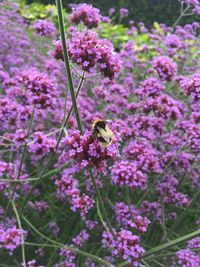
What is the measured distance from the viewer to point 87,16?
3.10m

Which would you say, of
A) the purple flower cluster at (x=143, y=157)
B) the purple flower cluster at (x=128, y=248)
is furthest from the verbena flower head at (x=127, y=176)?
the purple flower cluster at (x=128, y=248)

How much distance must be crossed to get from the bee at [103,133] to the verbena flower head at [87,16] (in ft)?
4.39

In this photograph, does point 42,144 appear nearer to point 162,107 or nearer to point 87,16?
point 162,107

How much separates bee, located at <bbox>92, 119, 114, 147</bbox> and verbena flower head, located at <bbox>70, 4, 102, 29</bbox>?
4.39ft

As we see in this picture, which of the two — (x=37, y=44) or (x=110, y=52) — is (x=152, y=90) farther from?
(x=37, y=44)

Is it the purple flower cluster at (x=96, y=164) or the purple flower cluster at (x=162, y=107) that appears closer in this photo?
the purple flower cluster at (x=96, y=164)

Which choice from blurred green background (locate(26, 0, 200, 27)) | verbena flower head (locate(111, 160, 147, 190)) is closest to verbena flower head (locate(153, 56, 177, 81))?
verbena flower head (locate(111, 160, 147, 190))

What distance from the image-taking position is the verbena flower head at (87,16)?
10.1 ft

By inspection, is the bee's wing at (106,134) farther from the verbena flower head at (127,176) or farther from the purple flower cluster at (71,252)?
the purple flower cluster at (71,252)

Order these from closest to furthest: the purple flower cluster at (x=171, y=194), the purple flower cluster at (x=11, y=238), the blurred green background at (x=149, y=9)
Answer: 1. the purple flower cluster at (x=11, y=238)
2. the purple flower cluster at (x=171, y=194)
3. the blurred green background at (x=149, y=9)

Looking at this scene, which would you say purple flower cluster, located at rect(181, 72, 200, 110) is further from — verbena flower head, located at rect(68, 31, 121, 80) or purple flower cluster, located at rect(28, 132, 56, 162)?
purple flower cluster, located at rect(28, 132, 56, 162)

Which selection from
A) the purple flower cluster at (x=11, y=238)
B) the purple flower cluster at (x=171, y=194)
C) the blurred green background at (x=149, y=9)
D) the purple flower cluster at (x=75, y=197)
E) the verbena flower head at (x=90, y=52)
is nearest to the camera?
the verbena flower head at (x=90, y=52)

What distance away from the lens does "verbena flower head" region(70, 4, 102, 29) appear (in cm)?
308

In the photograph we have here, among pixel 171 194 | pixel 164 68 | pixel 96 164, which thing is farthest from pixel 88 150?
pixel 164 68
